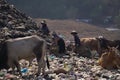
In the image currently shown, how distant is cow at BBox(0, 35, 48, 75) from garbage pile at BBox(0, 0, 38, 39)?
16.0 ft

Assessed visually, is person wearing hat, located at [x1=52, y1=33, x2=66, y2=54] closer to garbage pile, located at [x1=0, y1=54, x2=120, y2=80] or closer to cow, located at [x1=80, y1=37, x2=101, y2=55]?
cow, located at [x1=80, y1=37, x2=101, y2=55]

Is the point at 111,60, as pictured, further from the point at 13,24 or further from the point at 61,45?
the point at 13,24

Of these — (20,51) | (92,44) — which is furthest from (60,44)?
(20,51)

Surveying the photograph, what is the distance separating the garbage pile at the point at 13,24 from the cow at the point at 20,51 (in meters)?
4.87

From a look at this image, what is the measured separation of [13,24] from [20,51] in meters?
8.25

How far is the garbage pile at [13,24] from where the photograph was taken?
16.3 m

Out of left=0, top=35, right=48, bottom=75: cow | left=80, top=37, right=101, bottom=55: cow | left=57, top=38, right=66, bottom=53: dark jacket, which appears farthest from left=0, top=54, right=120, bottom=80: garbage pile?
left=80, top=37, right=101, bottom=55: cow

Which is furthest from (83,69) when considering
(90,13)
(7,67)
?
(90,13)

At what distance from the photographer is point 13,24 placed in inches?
722

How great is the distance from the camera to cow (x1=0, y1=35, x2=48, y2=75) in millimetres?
10125

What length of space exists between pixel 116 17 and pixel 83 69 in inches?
1254

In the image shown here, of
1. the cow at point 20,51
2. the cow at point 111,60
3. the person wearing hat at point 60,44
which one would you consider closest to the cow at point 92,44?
the person wearing hat at point 60,44

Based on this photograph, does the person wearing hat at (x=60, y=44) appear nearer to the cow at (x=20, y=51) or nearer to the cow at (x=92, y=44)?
the cow at (x=92, y=44)

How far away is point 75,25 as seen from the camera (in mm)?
37156
